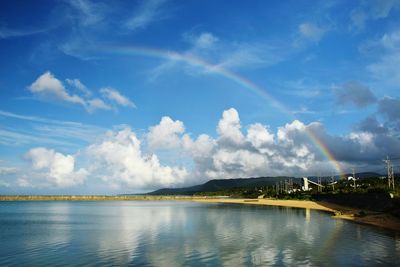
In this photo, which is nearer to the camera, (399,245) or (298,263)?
(298,263)

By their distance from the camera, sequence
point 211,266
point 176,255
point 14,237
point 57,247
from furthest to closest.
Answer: point 14,237, point 57,247, point 176,255, point 211,266

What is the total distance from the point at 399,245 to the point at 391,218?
2773 centimetres

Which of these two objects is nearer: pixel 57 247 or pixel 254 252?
pixel 254 252

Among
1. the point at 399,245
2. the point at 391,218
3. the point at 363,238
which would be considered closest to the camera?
the point at 399,245

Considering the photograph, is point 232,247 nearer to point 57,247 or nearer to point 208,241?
point 208,241

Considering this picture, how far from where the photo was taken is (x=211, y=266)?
3338cm

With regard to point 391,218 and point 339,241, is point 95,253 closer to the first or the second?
point 339,241

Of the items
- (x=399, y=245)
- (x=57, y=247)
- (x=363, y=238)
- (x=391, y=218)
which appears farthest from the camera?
(x=391, y=218)

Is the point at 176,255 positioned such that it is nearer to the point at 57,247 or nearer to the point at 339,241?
the point at 57,247

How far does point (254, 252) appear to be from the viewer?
4019cm

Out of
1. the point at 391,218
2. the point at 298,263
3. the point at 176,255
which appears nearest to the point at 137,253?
the point at 176,255

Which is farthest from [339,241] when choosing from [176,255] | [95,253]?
[95,253]

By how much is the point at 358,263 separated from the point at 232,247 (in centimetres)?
1417

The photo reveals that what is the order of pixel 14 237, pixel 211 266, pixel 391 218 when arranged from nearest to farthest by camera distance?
pixel 211 266
pixel 14 237
pixel 391 218
